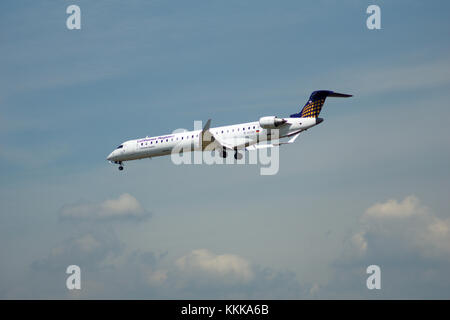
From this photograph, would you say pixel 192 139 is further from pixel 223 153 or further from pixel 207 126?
pixel 207 126

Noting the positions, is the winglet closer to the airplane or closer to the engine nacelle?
the airplane

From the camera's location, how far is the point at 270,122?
68312 mm

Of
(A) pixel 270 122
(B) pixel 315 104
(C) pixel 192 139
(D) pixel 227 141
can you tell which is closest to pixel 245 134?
(D) pixel 227 141

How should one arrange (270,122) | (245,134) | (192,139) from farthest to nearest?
(192,139), (245,134), (270,122)

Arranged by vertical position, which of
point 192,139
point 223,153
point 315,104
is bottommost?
point 223,153

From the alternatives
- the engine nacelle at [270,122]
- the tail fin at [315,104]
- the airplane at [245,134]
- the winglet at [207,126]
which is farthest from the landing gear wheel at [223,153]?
the tail fin at [315,104]

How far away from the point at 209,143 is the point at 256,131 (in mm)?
5166

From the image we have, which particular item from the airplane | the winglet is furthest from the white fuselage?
the winglet

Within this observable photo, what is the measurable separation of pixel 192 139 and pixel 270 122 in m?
9.18

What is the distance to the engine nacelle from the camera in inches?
2692
